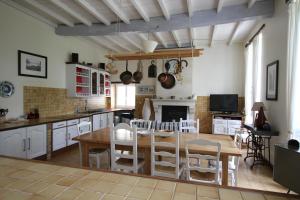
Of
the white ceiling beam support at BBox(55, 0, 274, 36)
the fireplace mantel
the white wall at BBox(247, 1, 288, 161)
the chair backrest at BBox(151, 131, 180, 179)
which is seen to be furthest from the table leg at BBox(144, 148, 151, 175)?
the fireplace mantel

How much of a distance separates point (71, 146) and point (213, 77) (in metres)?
4.54

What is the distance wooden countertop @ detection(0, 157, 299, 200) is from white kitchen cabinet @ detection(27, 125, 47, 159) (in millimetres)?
2572

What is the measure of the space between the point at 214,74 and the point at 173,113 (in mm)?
1799

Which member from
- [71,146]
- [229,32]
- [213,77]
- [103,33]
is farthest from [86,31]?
[213,77]

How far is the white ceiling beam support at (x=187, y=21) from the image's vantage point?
342cm

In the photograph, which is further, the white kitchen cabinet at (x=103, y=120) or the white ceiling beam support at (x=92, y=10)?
the white kitchen cabinet at (x=103, y=120)

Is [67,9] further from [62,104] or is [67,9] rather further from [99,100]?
[99,100]

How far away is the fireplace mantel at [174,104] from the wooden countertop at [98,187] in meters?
5.11

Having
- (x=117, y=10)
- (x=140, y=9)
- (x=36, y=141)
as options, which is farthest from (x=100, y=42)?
(x=36, y=141)

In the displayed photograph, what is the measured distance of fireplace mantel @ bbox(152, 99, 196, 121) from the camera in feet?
19.6

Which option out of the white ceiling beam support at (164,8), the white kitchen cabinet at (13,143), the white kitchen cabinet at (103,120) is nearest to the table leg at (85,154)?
the white kitchen cabinet at (13,143)

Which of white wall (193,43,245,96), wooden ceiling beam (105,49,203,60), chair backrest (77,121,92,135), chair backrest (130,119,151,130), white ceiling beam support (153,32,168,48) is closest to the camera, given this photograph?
wooden ceiling beam (105,49,203,60)

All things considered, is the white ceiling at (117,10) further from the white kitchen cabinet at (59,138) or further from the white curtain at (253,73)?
the white kitchen cabinet at (59,138)

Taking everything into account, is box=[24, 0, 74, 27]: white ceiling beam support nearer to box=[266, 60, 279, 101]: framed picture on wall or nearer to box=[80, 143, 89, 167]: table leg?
box=[80, 143, 89, 167]: table leg
